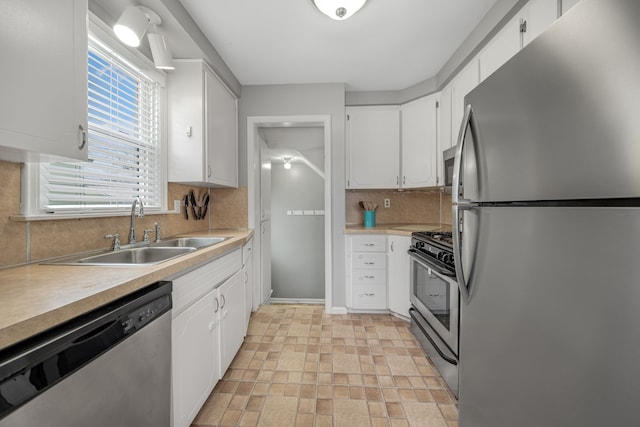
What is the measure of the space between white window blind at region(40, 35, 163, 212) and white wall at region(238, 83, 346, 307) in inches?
37.4

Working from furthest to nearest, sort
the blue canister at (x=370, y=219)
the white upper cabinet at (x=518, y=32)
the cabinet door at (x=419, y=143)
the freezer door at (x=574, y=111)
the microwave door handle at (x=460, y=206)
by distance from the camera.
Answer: the blue canister at (x=370, y=219)
the cabinet door at (x=419, y=143)
the white upper cabinet at (x=518, y=32)
the microwave door handle at (x=460, y=206)
the freezer door at (x=574, y=111)

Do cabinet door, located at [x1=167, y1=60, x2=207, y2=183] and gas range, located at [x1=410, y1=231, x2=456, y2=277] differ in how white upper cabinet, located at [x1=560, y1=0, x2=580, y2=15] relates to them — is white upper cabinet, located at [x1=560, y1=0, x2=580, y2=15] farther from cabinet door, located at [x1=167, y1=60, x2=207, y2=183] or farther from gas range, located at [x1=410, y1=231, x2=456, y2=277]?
cabinet door, located at [x1=167, y1=60, x2=207, y2=183]

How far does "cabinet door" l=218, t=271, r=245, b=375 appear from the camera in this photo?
168 cm

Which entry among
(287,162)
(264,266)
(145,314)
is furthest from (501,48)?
(287,162)

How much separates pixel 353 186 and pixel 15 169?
2534 mm

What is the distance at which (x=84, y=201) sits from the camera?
4.69 ft

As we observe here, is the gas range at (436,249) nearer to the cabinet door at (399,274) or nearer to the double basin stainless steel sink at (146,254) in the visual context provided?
the cabinet door at (399,274)

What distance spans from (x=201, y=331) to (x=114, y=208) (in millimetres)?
911

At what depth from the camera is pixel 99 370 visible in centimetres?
75

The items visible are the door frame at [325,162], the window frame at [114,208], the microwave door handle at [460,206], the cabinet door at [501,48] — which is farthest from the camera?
the door frame at [325,162]

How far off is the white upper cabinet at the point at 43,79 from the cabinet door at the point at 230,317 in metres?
1.04

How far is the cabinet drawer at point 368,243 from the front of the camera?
2807mm

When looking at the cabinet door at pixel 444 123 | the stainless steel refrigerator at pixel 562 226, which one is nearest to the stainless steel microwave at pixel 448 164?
the cabinet door at pixel 444 123

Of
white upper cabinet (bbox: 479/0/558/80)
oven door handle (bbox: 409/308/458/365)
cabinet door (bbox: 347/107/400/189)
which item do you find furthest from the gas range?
white upper cabinet (bbox: 479/0/558/80)
